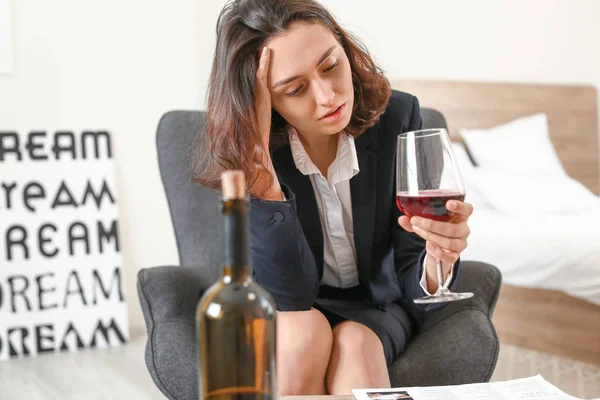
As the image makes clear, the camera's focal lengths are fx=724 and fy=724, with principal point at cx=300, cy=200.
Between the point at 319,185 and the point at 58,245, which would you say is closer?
the point at 319,185

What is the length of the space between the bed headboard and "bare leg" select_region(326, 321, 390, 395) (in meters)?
2.45

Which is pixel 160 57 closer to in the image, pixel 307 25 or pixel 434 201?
pixel 307 25

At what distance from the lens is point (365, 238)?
159cm

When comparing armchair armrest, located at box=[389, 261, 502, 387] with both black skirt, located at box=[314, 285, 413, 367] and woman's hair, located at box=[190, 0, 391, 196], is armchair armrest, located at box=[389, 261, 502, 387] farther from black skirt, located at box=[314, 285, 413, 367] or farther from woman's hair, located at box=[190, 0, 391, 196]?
woman's hair, located at box=[190, 0, 391, 196]

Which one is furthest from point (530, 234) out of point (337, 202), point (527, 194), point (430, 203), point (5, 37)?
point (5, 37)

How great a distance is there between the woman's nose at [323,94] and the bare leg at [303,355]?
42 cm

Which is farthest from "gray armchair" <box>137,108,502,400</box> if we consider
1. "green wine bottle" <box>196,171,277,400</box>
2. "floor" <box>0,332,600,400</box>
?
"floor" <box>0,332,600,400</box>

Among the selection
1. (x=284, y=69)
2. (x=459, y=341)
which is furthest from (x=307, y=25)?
(x=459, y=341)

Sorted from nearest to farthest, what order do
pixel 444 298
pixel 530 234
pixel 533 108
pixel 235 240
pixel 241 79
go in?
pixel 235 240 < pixel 444 298 < pixel 241 79 < pixel 530 234 < pixel 533 108

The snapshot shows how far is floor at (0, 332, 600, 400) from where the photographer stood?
260cm

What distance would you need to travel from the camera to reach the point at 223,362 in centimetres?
71

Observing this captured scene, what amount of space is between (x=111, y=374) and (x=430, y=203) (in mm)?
2152

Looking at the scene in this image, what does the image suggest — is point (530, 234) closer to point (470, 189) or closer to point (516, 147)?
point (470, 189)

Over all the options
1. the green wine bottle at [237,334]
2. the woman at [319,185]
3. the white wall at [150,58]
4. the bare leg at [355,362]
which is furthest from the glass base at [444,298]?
the white wall at [150,58]
